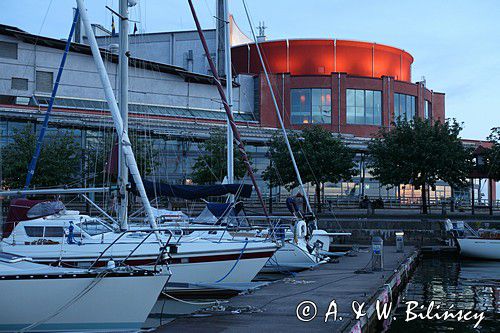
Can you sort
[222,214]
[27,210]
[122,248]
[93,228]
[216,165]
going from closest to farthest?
[122,248]
[27,210]
[93,228]
[222,214]
[216,165]

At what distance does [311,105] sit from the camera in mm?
70750

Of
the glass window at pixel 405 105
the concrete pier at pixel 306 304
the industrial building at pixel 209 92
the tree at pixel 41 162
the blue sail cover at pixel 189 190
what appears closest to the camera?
the concrete pier at pixel 306 304

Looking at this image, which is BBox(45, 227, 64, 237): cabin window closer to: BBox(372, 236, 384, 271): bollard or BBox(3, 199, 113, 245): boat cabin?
BBox(3, 199, 113, 245): boat cabin

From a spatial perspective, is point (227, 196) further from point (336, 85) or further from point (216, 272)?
point (336, 85)

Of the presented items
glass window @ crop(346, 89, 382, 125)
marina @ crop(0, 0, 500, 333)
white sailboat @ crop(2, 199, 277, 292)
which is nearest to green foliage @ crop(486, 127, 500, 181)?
marina @ crop(0, 0, 500, 333)

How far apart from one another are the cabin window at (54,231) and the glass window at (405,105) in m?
57.0

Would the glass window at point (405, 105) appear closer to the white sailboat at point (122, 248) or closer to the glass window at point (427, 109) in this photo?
the glass window at point (427, 109)

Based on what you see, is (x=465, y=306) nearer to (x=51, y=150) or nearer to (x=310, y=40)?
(x=51, y=150)

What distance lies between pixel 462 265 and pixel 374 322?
697 inches

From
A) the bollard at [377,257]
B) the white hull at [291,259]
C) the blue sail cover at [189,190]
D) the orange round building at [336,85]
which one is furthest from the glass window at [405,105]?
the blue sail cover at [189,190]

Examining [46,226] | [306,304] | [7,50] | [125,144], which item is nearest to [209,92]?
[7,50]

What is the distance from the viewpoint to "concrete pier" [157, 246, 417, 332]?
13297mm

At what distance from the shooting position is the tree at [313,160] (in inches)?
1946

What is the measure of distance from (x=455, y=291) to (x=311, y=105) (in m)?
48.7
